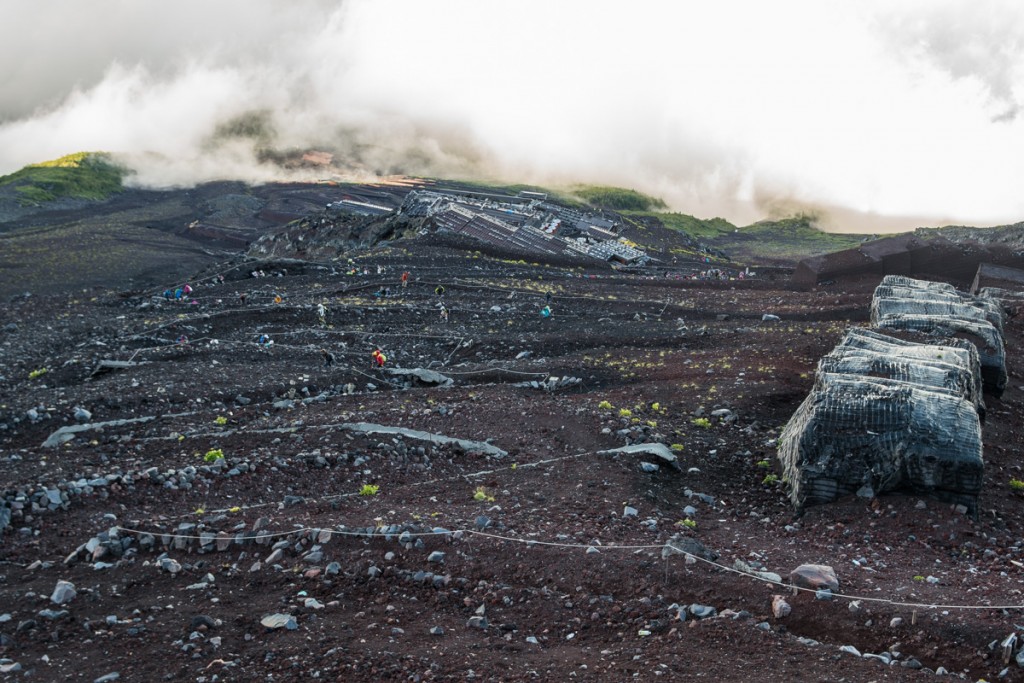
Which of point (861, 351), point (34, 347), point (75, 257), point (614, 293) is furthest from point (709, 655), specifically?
point (75, 257)

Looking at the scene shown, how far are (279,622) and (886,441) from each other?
7651 millimetres

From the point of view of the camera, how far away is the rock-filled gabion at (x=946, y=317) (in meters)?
17.4

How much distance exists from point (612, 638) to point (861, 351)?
7817 millimetres

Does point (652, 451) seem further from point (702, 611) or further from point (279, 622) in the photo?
point (279, 622)

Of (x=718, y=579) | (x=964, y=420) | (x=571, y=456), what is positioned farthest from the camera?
(x=571, y=456)

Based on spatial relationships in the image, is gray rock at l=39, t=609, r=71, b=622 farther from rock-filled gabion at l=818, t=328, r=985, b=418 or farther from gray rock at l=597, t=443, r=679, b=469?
rock-filled gabion at l=818, t=328, r=985, b=418

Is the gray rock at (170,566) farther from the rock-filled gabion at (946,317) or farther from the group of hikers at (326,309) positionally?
the rock-filled gabion at (946,317)

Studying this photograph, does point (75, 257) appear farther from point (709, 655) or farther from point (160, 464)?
point (709, 655)

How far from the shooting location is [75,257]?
5200 centimetres

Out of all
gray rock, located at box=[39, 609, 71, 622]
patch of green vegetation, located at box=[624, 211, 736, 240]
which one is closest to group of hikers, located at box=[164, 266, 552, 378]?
gray rock, located at box=[39, 609, 71, 622]

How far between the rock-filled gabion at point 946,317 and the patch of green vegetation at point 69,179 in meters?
79.2

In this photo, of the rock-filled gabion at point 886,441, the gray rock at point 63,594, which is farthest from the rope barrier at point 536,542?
the rock-filled gabion at point 886,441

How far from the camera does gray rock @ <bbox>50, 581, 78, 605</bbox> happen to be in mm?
8641

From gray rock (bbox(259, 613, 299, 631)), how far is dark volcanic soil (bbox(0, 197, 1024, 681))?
4.2 inches
